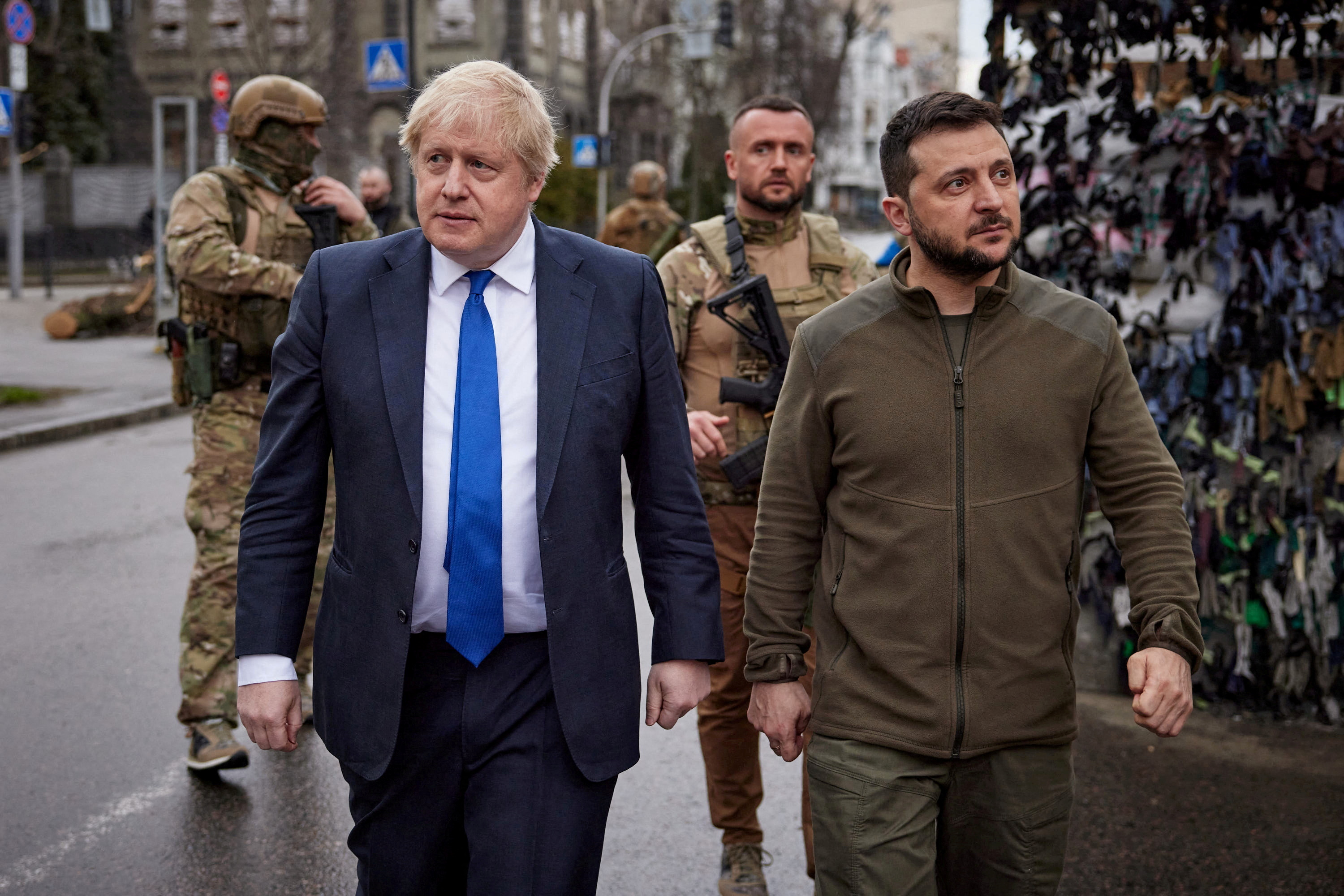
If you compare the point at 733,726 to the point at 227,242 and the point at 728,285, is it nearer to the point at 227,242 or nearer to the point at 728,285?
the point at 728,285

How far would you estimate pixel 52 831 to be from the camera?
14.3ft

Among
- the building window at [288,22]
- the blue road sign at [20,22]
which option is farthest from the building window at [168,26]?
the blue road sign at [20,22]

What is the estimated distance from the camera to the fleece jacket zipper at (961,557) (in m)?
2.66

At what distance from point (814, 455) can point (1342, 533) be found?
309cm

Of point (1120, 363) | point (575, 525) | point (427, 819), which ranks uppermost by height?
point (1120, 363)

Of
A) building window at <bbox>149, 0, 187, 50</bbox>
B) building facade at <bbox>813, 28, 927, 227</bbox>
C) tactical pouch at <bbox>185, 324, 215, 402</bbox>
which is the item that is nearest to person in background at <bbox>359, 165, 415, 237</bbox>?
tactical pouch at <bbox>185, 324, 215, 402</bbox>

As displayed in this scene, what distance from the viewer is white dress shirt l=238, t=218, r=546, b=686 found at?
8.54ft

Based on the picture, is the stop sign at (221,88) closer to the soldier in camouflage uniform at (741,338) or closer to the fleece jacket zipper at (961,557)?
the soldier in camouflage uniform at (741,338)

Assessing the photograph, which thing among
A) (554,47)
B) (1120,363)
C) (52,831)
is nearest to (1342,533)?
(1120,363)

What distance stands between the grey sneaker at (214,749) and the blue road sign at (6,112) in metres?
19.2

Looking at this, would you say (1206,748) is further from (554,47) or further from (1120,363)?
(554,47)

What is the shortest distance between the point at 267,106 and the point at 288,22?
A: 30965mm

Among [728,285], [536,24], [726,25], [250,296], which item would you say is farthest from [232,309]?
[536,24]

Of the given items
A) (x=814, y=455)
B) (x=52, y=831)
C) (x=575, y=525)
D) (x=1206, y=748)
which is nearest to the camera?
(x=575, y=525)
